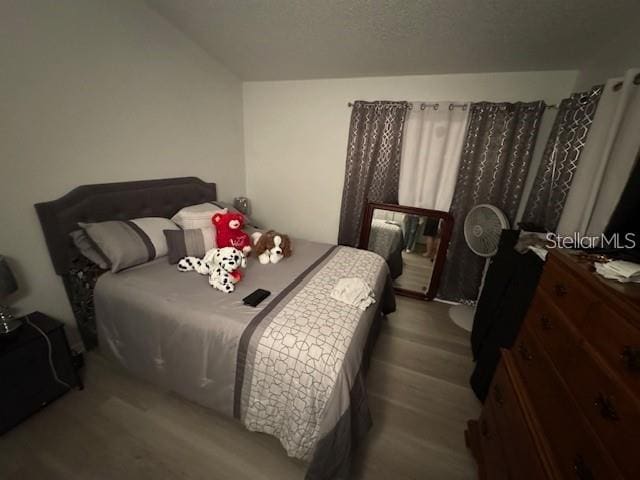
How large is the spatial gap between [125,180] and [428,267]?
9.56ft

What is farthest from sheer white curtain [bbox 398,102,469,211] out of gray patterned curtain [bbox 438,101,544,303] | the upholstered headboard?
the upholstered headboard

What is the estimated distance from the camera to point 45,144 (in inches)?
57.4

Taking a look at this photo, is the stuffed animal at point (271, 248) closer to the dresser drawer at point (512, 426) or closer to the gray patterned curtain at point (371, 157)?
the gray patterned curtain at point (371, 157)

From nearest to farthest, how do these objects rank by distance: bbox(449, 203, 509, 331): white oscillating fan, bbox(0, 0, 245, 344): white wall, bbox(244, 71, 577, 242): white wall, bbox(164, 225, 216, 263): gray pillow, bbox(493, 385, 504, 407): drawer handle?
1. bbox(493, 385, 504, 407): drawer handle
2. bbox(0, 0, 245, 344): white wall
3. bbox(164, 225, 216, 263): gray pillow
4. bbox(449, 203, 509, 331): white oscillating fan
5. bbox(244, 71, 577, 242): white wall

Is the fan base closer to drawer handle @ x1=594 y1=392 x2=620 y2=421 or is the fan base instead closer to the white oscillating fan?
the white oscillating fan

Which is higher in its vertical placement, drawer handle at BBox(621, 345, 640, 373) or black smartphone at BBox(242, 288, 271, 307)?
drawer handle at BBox(621, 345, 640, 373)

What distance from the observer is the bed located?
3.56 ft

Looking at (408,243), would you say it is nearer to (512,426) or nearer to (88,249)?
(512,426)

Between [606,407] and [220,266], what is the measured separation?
5.53ft

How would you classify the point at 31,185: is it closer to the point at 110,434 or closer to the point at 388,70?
the point at 110,434

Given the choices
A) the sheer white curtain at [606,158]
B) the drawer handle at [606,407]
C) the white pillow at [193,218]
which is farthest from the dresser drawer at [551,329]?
the white pillow at [193,218]

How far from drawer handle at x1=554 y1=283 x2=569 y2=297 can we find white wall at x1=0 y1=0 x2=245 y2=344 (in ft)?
8.70

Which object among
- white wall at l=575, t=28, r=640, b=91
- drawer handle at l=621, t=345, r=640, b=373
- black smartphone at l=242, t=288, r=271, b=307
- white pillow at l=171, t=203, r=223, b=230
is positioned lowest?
black smartphone at l=242, t=288, r=271, b=307


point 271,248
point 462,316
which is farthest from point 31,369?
point 462,316
